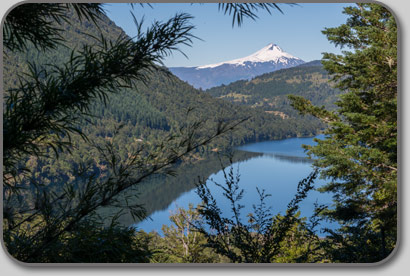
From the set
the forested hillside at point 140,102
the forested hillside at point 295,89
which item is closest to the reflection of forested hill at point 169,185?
the forested hillside at point 140,102

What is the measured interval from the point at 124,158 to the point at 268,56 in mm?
1220

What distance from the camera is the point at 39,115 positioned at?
1.54 metres

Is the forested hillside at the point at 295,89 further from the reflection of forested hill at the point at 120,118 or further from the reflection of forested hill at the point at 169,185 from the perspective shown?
the reflection of forested hill at the point at 169,185

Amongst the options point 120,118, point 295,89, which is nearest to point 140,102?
point 120,118

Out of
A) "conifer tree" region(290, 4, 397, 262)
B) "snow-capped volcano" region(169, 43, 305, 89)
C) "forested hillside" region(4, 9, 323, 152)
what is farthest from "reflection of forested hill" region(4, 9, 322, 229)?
"conifer tree" region(290, 4, 397, 262)

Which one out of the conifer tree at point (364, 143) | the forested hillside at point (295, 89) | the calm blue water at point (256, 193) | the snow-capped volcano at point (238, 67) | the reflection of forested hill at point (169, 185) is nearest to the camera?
the reflection of forested hill at point (169, 185)

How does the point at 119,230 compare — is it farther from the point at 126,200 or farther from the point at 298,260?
the point at 298,260

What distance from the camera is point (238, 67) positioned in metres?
2.79

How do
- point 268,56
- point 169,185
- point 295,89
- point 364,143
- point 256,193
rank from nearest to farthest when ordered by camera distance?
point 169,185 < point 256,193 < point 268,56 < point 364,143 < point 295,89

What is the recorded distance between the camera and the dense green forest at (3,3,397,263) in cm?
159

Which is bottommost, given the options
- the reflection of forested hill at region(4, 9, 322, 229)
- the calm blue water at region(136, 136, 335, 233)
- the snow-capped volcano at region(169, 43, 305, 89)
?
the calm blue water at region(136, 136, 335, 233)

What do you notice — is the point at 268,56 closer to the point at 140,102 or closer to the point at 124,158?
the point at 140,102

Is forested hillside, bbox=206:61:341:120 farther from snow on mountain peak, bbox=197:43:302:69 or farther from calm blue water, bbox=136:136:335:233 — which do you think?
calm blue water, bbox=136:136:335:233

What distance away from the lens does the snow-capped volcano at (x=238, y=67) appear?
2.42 metres
